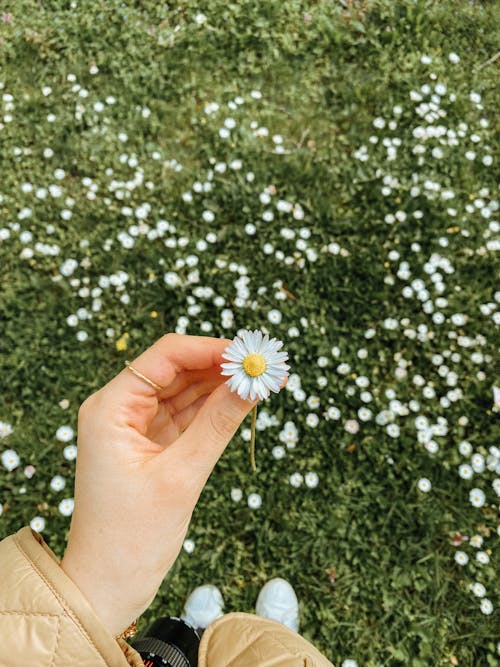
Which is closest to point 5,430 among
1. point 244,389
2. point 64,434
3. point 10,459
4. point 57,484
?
point 10,459

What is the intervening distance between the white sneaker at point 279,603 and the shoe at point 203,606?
19cm

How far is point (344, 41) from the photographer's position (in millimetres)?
3865

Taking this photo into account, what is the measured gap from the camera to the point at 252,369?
1.44 meters

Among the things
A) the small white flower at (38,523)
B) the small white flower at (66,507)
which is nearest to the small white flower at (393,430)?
the small white flower at (66,507)

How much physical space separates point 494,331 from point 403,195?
1.00 m

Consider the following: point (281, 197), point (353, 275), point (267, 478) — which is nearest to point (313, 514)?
point (267, 478)

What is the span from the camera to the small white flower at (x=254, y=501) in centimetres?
268

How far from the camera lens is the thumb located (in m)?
1.47

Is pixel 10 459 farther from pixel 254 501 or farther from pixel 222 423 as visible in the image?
pixel 222 423

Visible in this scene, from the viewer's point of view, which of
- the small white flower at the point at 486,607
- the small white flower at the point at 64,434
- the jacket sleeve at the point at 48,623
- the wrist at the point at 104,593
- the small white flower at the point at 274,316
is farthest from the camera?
the small white flower at the point at 274,316

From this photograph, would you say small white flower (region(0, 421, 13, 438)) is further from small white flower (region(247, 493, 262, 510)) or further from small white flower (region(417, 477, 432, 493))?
small white flower (region(417, 477, 432, 493))

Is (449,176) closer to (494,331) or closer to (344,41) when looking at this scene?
(494,331)

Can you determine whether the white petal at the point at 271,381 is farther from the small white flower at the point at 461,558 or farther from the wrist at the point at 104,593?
the small white flower at the point at 461,558

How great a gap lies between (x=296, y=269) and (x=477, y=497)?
1.55 m
